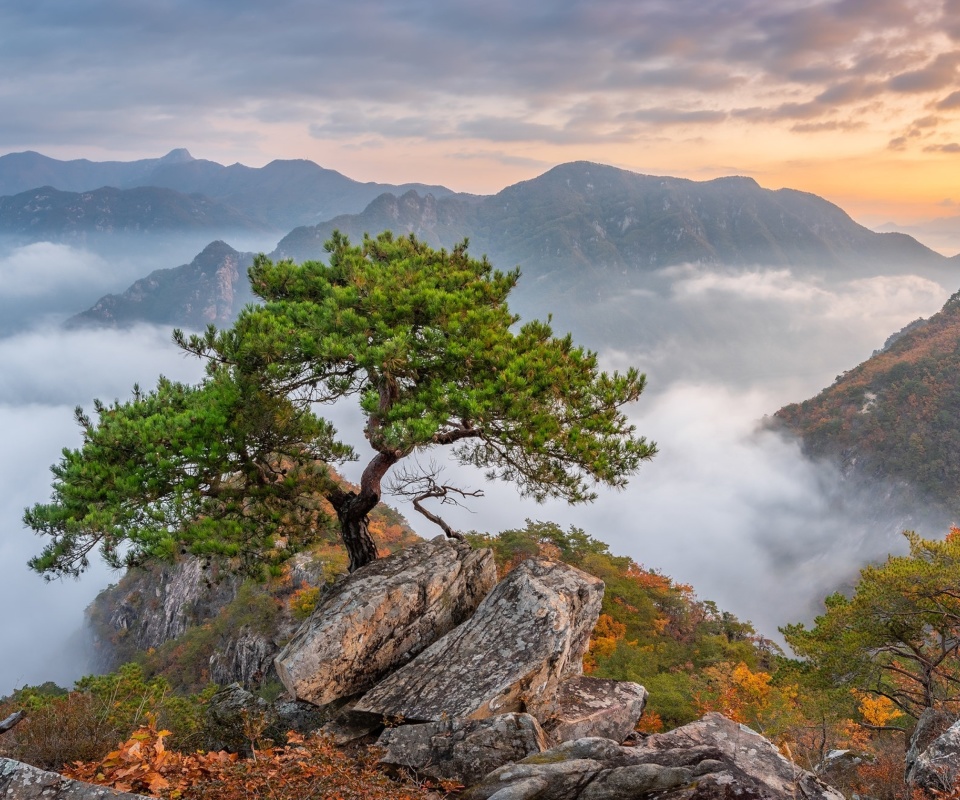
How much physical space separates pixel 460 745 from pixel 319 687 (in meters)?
2.89

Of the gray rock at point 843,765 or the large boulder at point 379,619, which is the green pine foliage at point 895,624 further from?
the large boulder at point 379,619

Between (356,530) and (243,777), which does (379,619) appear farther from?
(243,777)

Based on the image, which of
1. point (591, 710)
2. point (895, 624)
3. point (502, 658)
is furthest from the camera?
point (895, 624)

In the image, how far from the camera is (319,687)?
32.2ft

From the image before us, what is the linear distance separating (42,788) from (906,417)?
5321 inches

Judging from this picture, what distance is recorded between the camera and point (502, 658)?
959cm

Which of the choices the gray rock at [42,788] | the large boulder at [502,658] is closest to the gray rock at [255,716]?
the large boulder at [502,658]

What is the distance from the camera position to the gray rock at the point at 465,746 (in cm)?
792

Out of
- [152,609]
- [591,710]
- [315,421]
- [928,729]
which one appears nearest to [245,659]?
[315,421]

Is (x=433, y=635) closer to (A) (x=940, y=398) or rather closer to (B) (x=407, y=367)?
(B) (x=407, y=367)

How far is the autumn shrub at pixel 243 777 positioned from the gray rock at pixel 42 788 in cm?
101

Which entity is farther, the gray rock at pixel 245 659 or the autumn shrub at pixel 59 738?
the gray rock at pixel 245 659

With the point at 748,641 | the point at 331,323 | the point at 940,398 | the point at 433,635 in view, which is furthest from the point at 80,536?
the point at 940,398

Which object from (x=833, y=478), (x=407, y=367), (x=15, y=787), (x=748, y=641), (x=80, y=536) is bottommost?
(x=833, y=478)
